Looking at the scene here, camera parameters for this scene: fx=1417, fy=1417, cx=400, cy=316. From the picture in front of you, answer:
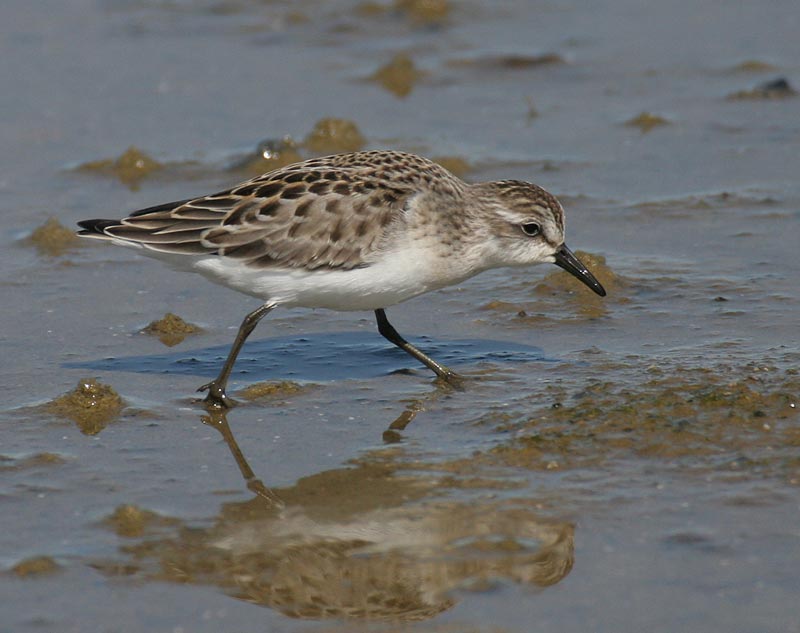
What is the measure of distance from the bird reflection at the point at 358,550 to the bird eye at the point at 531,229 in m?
2.25

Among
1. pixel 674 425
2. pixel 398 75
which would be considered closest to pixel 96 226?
pixel 674 425

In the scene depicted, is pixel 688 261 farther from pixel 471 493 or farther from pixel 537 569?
pixel 537 569

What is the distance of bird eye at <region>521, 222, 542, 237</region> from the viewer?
9.87 meters

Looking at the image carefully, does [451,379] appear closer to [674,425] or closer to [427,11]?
[674,425]

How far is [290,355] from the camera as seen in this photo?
34.7 ft

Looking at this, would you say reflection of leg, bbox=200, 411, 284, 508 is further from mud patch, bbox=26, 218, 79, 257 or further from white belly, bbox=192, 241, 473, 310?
mud patch, bbox=26, 218, 79, 257

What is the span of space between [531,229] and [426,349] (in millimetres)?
1326

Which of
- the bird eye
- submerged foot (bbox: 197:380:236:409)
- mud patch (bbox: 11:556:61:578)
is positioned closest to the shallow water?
mud patch (bbox: 11:556:61:578)

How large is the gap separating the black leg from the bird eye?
1120 mm

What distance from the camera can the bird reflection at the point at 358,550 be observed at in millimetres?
7145

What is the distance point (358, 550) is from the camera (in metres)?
7.59

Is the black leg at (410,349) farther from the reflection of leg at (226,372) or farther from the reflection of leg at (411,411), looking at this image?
the reflection of leg at (226,372)

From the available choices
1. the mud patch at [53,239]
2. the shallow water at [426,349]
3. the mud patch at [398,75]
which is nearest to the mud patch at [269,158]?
the shallow water at [426,349]

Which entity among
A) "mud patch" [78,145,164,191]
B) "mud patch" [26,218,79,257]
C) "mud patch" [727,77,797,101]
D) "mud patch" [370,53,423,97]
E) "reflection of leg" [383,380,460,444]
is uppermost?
"mud patch" [727,77,797,101]
